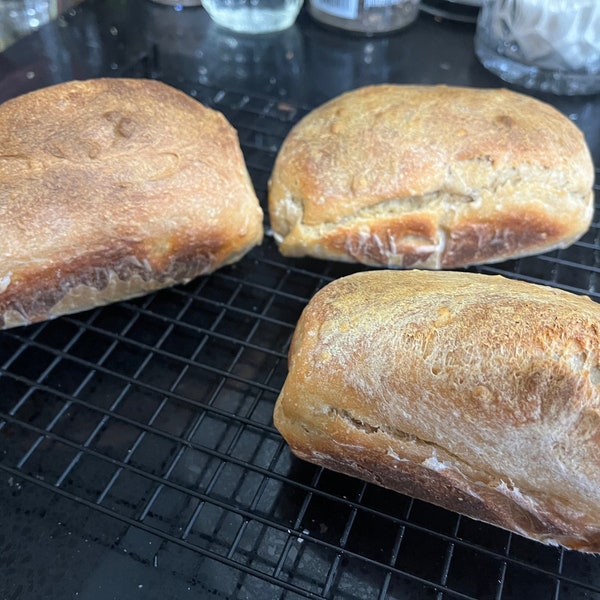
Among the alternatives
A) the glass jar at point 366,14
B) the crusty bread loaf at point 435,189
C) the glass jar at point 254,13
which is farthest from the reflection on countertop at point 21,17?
the crusty bread loaf at point 435,189

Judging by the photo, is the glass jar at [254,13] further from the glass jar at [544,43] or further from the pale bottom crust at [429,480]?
the pale bottom crust at [429,480]

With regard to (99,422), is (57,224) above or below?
above

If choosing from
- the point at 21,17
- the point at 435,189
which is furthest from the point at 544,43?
the point at 21,17

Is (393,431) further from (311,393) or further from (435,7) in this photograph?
(435,7)

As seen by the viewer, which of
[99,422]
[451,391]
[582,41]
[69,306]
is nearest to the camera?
[451,391]

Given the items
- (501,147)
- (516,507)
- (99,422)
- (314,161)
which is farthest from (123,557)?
(501,147)

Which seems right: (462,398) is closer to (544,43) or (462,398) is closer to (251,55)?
(544,43)
